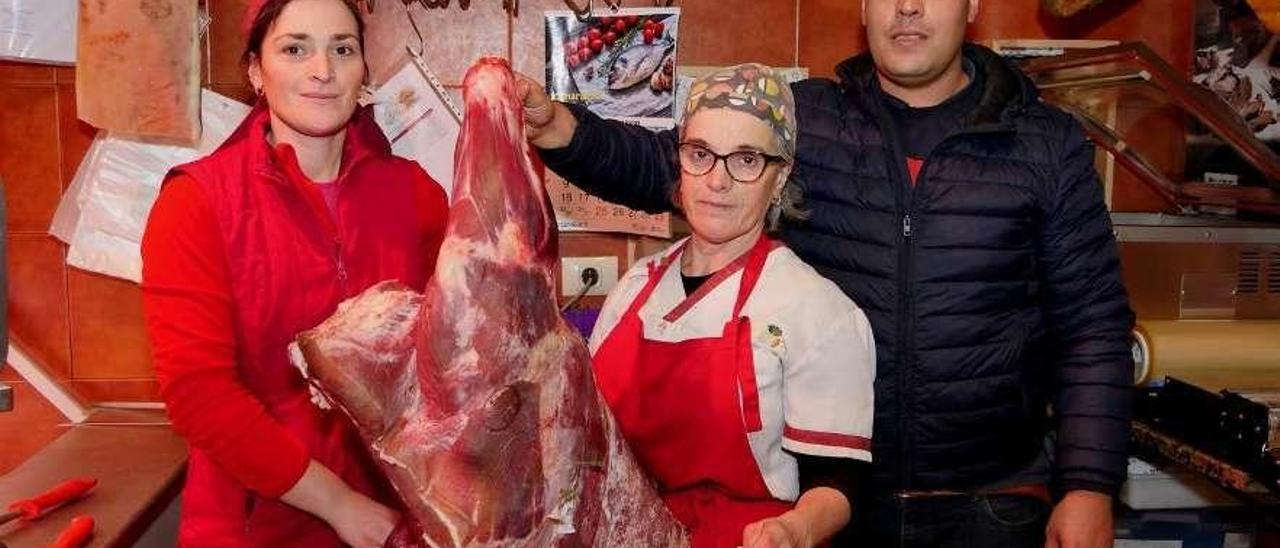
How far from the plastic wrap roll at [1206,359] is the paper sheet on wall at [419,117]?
1.51m

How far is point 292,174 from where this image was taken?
1.39 metres


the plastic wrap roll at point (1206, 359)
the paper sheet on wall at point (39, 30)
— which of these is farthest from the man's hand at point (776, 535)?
the paper sheet on wall at point (39, 30)

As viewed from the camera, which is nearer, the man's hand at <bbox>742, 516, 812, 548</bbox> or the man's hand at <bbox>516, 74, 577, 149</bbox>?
the man's hand at <bbox>742, 516, 812, 548</bbox>

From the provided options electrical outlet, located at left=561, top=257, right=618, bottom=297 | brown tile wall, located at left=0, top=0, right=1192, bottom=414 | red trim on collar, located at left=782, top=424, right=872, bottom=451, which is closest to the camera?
red trim on collar, located at left=782, top=424, right=872, bottom=451

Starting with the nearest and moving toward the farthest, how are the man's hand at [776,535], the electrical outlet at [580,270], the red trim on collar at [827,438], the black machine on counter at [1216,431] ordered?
the man's hand at [776,535]
the red trim on collar at [827,438]
the black machine on counter at [1216,431]
the electrical outlet at [580,270]

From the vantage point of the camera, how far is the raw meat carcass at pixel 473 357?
0.98 m

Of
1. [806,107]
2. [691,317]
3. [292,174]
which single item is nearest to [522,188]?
[691,317]

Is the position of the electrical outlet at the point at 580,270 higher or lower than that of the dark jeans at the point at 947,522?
higher

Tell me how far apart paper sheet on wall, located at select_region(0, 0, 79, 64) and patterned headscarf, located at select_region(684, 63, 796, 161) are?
152cm

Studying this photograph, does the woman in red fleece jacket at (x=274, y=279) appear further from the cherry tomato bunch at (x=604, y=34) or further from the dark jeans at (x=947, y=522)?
the cherry tomato bunch at (x=604, y=34)

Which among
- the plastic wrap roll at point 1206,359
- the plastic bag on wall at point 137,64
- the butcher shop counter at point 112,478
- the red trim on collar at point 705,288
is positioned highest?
the plastic bag on wall at point 137,64

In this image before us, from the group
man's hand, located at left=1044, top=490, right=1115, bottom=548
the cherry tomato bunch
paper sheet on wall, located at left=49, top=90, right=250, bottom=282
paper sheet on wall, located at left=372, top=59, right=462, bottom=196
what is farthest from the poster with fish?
man's hand, located at left=1044, top=490, right=1115, bottom=548

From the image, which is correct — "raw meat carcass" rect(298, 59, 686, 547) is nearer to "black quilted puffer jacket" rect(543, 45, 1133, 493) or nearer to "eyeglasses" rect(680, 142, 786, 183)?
"eyeglasses" rect(680, 142, 786, 183)

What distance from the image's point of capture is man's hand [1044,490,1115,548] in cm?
162
